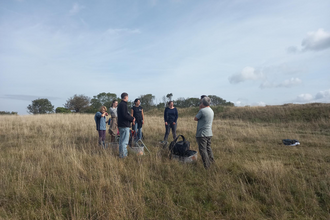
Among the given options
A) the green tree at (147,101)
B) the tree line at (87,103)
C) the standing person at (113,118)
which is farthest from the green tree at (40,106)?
the standing person at (113,118)

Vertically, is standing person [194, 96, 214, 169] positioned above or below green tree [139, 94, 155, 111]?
below

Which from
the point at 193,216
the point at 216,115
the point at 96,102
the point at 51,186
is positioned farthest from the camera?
the point at 96,102

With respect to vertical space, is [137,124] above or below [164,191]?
above

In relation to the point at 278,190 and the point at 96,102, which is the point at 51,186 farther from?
the point at 96,102

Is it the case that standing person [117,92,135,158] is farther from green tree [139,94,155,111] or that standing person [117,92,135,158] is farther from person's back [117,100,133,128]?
green tree [139,94,155,111]

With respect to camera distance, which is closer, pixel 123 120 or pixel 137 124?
pixel 123 120

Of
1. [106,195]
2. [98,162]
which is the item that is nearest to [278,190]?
[106,195]

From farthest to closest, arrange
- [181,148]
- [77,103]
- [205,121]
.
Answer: [77,103] < [181,148] < [205,121]

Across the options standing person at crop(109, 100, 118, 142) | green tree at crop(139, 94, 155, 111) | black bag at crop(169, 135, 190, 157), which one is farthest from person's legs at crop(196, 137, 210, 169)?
green tree at crop(139, 94, 155, 111)

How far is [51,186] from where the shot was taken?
3377 mm

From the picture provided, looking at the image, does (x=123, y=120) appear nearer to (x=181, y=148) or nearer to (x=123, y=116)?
(x=123, y=116)

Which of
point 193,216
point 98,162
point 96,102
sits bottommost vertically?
point 193,216

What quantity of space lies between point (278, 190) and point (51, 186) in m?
4.19

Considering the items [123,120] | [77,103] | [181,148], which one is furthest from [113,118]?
[77,103]
